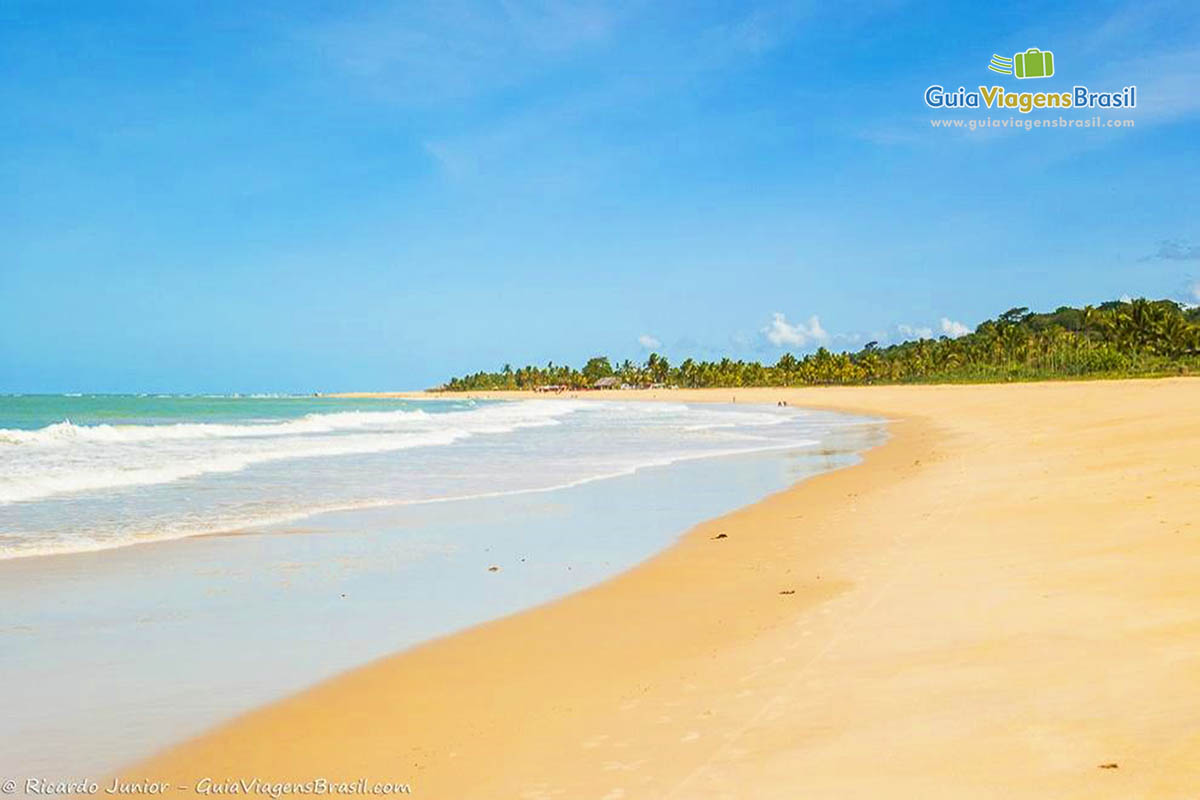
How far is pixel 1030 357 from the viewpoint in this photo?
346 ft

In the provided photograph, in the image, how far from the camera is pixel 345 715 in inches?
226

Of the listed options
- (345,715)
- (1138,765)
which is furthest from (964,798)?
(345,715)

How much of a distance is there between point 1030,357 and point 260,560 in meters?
111

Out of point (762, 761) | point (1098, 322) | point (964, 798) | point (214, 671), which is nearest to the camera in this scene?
point (964, 798)

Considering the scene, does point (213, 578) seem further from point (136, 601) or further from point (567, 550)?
point (567, 550)

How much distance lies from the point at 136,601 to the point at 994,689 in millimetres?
8065

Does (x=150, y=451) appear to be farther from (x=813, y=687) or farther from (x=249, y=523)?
(x=813, y=687)

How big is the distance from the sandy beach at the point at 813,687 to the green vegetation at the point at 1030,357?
84.8 metres

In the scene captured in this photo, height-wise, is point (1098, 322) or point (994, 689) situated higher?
point (1098, 322)

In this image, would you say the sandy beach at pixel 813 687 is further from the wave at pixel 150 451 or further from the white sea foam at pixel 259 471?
the wave at pixel 150 451

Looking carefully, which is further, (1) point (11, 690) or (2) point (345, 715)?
(1) point (11, 690)

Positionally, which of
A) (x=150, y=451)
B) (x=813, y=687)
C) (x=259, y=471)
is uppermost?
(x=150, y=451)

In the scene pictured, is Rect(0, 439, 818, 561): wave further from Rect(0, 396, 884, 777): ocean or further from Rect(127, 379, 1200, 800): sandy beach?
Rect(127, 379, 1200, 800): sandy beach

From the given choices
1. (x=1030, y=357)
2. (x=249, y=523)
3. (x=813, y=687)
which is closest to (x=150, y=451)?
(x=249, y=523)
